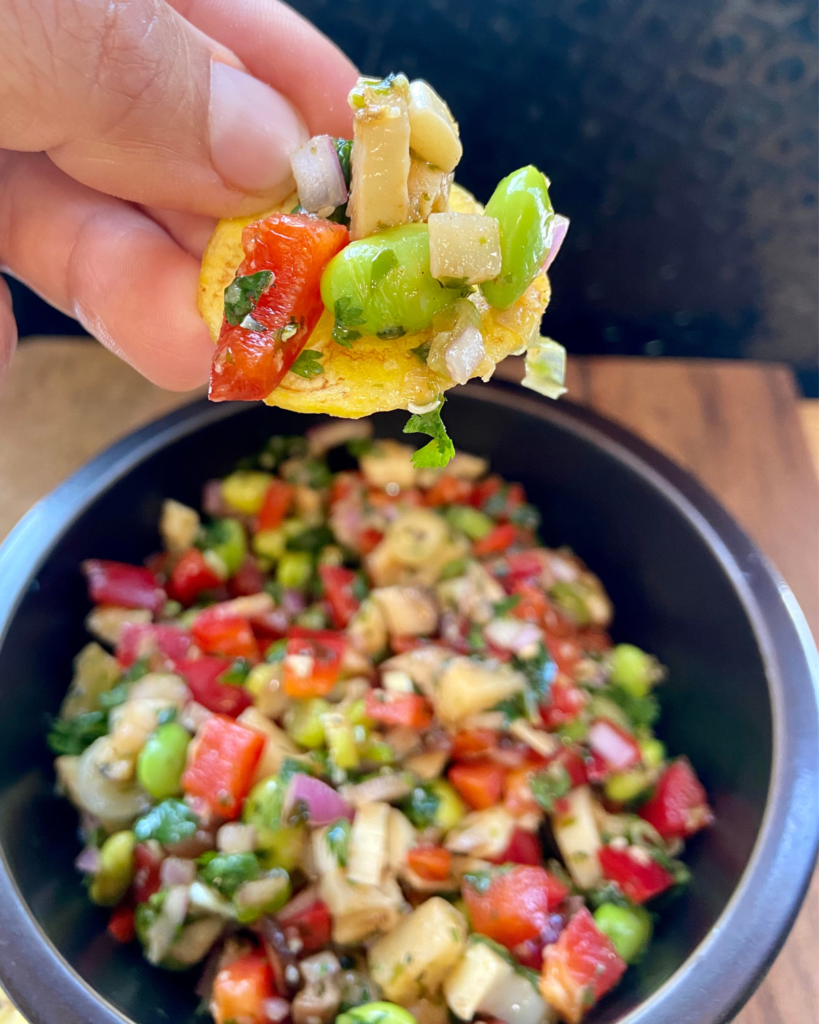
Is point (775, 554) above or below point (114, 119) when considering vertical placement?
below

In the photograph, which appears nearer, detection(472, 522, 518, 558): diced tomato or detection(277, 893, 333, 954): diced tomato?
detection(277, 893, 333, 954): diced tomato

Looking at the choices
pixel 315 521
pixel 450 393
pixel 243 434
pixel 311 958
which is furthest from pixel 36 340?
pixel 311 958

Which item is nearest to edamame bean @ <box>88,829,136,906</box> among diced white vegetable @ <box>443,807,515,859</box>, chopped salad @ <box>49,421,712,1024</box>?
chopped salad @ <box>49,421,712,1024</box>

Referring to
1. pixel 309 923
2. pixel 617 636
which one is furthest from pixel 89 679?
pixel 617 636

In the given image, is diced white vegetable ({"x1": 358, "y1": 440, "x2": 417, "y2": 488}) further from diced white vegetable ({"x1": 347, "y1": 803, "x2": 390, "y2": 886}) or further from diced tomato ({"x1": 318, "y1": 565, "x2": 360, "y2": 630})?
diced white vegetable ({"x1": 347, "y1": 803, "x2": 390, "y2": 886})

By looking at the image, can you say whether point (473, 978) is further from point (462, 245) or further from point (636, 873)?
point (462, 245)

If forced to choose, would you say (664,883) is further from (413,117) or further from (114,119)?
(114,119)
